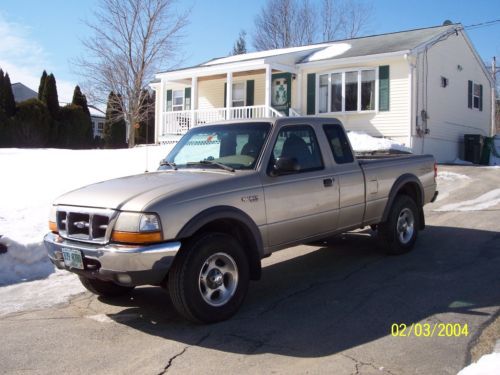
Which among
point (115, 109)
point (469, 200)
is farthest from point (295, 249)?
point (115, 109)

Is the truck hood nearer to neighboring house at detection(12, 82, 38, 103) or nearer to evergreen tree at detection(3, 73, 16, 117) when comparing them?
evergreen tree at detection(3, 73, 16, 117)

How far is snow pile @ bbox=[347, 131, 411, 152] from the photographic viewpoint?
54.3 ft

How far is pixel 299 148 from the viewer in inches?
230

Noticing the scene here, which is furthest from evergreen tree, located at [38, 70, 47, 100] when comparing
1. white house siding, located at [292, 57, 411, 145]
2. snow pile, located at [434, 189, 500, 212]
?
snow pile, located at [434, 189, 500, 212]

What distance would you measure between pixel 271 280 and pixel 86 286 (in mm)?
2095

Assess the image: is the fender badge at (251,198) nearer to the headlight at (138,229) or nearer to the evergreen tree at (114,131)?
the headlight at (138,229)

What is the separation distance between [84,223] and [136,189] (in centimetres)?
55

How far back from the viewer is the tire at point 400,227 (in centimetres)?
705

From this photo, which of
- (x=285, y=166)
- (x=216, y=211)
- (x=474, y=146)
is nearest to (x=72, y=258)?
(x=216, y=211)

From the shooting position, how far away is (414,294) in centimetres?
542

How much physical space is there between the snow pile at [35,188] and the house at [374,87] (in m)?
5.23

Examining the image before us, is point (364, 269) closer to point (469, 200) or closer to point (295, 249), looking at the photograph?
point (295, 249)

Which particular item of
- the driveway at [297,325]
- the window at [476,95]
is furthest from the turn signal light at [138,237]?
the window at [476,95]
